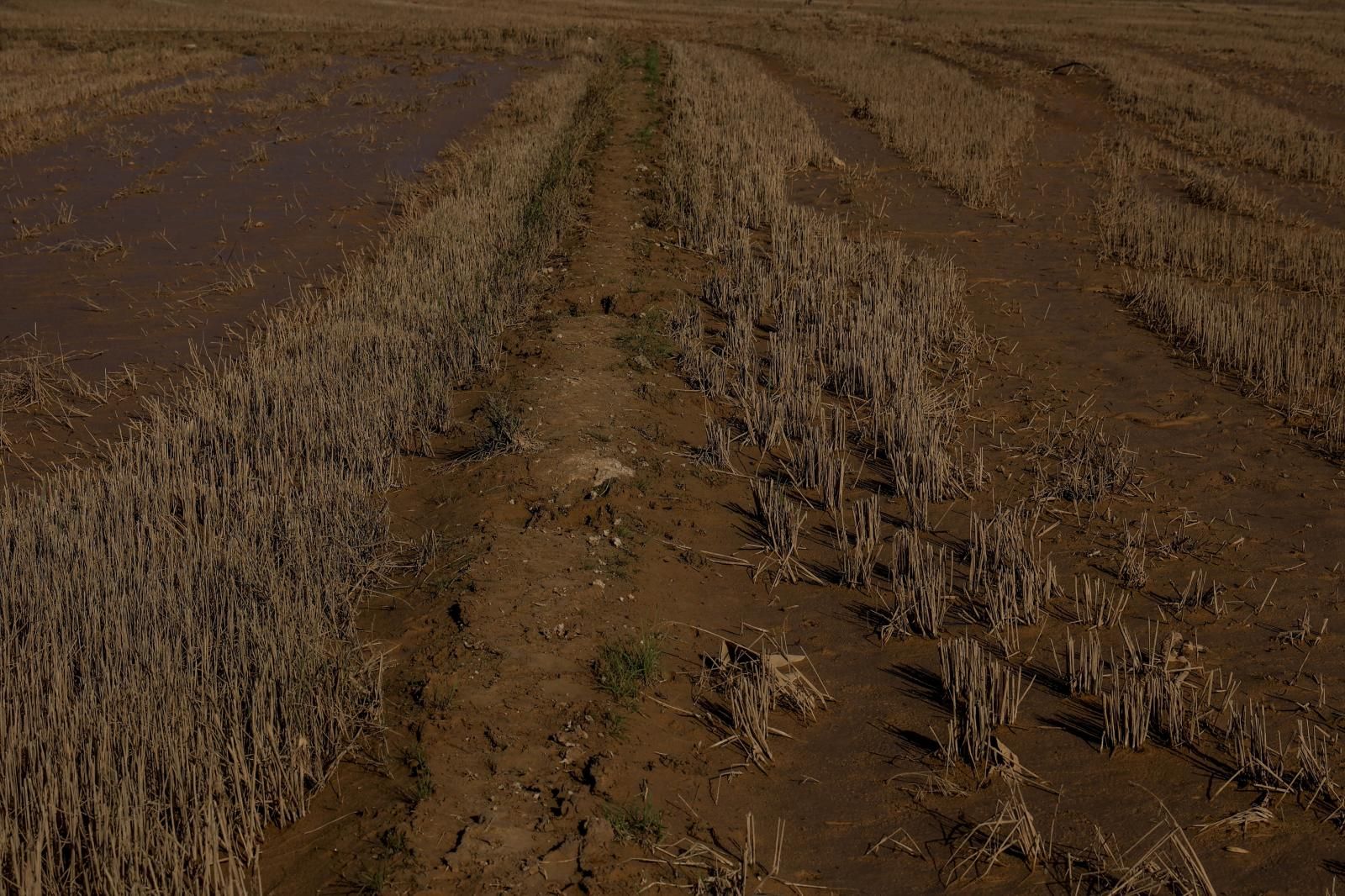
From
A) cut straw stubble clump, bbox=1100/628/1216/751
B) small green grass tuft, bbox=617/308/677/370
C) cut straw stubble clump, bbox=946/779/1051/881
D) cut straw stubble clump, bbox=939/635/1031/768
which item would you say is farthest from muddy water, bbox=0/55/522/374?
cut straw stubble clump, bbox=1100/628/1216/751

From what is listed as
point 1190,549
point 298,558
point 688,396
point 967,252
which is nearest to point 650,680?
point 298,558

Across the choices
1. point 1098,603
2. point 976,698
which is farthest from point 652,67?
point 976,698

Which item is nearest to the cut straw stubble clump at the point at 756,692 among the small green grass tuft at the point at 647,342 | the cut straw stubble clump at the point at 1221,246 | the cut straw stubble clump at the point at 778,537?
the cut straw stubble clump at the point at 778,537

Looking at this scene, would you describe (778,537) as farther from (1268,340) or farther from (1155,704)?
(1268,340)

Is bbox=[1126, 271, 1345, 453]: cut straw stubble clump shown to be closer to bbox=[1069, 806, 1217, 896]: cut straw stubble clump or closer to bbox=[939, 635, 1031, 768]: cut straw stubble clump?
bbox=[939, 635, 1031, 768]: cut straw stubble clump

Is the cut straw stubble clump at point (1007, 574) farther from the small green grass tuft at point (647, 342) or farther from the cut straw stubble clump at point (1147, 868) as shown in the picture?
the small green grass tuft at point (647, 342)
